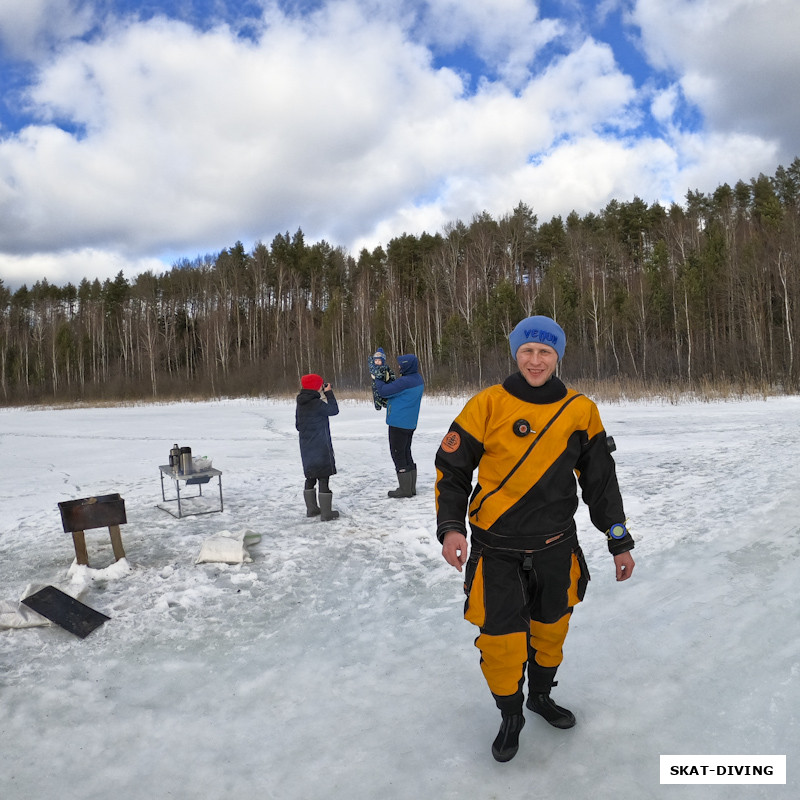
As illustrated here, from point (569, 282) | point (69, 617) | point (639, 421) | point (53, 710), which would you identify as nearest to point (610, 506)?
point (53, 710)

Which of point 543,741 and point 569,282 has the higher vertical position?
point 569,282

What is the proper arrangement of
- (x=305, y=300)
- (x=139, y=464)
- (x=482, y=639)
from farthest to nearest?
(x=305, y=300), (x=139, y=464), (x=482, y=639)

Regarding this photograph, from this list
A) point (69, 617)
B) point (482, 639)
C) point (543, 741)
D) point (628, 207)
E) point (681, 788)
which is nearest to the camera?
point (681, 788)

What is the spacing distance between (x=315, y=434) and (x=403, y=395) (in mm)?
1222

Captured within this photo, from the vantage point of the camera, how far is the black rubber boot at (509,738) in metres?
2.29

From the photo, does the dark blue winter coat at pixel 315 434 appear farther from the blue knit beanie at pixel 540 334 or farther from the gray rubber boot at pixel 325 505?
the blue knit beanie at pixel 540 334

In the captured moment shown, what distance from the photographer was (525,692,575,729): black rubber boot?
8.10 feet

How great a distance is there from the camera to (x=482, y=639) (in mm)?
2256

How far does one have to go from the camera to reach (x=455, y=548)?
2.21m

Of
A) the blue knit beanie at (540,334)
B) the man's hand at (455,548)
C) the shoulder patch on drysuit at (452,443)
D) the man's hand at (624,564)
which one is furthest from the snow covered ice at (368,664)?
the blue knit beanie at (540,334)

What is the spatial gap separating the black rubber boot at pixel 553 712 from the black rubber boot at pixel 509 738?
0.22 metres

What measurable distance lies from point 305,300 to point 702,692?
5174cm

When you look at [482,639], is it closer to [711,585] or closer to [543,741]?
[543,741]

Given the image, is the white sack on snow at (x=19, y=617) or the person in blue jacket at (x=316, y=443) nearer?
the white sack on snow at (x=19, y=617)
